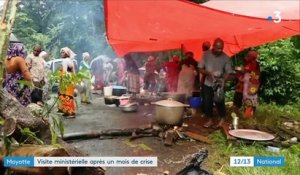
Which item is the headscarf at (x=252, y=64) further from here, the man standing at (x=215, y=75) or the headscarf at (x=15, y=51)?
the headscarf at (x=15, y=51)

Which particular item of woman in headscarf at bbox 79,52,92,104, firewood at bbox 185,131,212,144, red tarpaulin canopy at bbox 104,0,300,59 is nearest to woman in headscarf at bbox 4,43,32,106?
woman in headscarf at bbox 79,52,92,104

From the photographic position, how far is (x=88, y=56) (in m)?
2.51

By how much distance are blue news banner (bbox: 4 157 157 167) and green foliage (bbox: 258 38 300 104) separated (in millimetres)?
4703

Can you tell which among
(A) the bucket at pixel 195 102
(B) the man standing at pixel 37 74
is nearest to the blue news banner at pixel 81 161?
(B) the man standing at pixel 37 74

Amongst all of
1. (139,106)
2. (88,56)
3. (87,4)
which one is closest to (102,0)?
(87,4)

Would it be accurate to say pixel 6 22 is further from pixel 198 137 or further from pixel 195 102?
pixel 195 102

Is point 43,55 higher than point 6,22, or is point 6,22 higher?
point 6,22

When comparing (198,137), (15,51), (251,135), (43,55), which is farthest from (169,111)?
(43,55)

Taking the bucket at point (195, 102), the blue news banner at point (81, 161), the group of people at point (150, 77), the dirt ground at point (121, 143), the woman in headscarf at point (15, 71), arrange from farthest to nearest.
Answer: the bucket at point (195, 102), the dirt ground at point (121, 143), the woman in headscarf at point (15, 71), the group of people at point (150, 77), the blue news banner at point (81, 161)

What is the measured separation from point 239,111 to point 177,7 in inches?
104

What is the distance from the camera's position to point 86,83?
3.06 meters

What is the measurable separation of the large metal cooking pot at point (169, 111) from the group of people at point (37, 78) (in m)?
0.98

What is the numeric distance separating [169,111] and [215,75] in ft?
2.69

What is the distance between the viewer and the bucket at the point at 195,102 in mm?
5074
